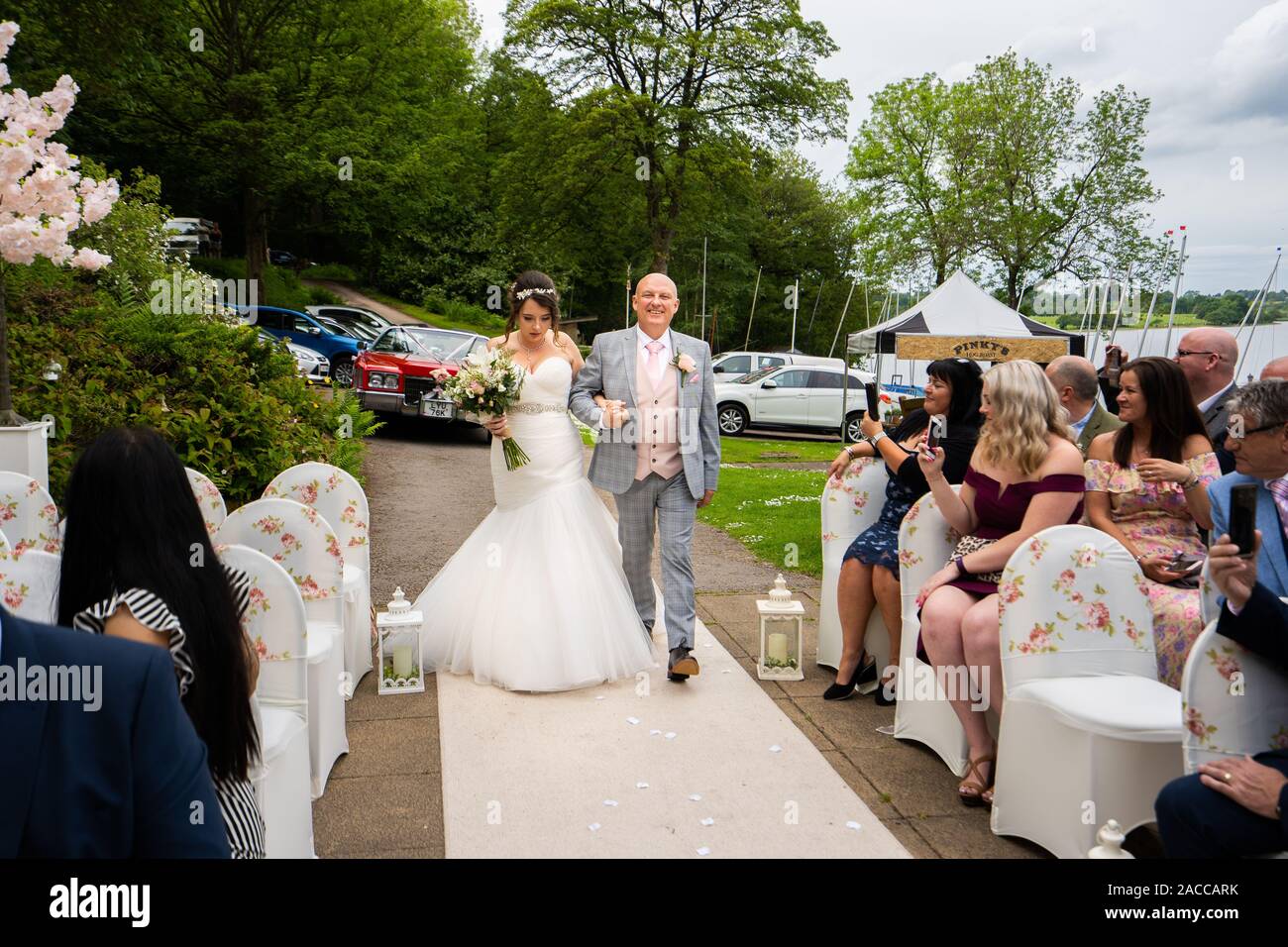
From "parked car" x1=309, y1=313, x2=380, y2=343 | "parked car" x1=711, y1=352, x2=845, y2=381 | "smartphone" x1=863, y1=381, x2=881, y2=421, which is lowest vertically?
"smartphone" x1=863, y1=381, x2=881, y2=421

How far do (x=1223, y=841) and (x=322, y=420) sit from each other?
899cm

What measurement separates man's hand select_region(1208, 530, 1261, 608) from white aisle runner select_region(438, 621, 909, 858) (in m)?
1.49

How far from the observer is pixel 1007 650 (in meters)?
3.71

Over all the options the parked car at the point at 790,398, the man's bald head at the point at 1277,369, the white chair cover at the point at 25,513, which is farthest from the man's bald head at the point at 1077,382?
the parked car at the point at 790,398

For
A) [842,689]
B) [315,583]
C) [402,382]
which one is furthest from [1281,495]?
[402,382]

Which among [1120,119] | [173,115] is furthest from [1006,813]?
[1120,119]

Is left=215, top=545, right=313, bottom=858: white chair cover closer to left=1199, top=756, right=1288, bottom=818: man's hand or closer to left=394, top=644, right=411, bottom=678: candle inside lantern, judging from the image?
left=394, top=644, right=411, bottom=678: candle inside lantern

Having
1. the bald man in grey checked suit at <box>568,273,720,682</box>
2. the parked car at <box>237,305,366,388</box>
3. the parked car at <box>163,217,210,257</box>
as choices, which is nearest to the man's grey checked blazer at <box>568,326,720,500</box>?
the bald man in grey checked suit at <box>568,273,720,682</box>

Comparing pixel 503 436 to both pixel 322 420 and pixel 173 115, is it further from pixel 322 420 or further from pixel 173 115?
pixel 173 115

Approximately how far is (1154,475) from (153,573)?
12.6 feet

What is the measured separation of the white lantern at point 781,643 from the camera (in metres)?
5.43

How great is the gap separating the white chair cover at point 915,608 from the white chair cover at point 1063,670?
28.9 inches

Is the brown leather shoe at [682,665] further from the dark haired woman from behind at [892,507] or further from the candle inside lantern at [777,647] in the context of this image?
the dark haired woman from behind at [892,507]

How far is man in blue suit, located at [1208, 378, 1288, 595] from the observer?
10.3 feet
